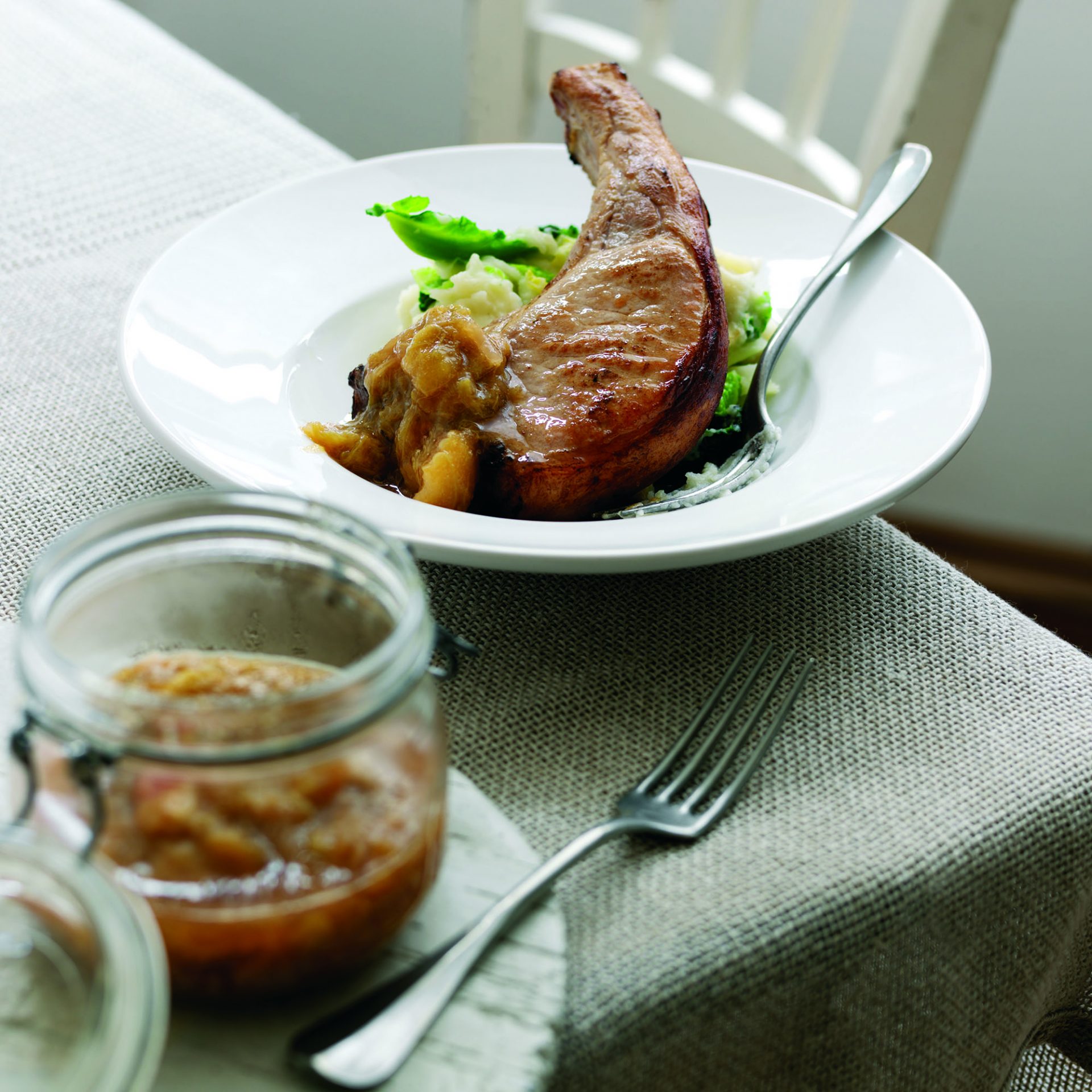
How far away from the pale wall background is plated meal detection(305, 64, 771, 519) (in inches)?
95.0

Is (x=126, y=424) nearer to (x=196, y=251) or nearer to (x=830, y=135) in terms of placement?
(x=196, y=251)

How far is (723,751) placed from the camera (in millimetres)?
940

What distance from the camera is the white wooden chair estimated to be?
2.19 metres

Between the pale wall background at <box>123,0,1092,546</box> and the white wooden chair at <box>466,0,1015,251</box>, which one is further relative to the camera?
the pale wall background at <box>123,0,1092,546</box>

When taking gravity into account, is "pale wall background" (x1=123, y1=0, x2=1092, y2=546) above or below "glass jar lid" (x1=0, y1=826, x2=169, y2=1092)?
below

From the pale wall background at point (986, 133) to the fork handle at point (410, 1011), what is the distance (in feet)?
10.7

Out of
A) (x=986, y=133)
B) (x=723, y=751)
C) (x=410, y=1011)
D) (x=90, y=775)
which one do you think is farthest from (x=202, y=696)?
(x=986, y=133)

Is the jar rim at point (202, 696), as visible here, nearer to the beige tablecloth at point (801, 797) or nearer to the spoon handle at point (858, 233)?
the beige tablecloth at point (801, 797)

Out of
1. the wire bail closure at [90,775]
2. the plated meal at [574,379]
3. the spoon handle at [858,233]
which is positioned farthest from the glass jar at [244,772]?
the spoon handle at [858,233]

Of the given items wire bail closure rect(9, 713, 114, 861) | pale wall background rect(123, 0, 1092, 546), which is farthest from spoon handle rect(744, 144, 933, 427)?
pale wall background rect(123, 0, 1092, 546)

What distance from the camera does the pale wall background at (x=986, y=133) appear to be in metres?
3.50

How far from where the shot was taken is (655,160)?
4.83 feet

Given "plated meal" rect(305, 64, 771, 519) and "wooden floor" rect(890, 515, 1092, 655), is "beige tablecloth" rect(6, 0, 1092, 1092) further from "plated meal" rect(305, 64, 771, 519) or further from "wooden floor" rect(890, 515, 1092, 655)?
"wooden floor" rect(890, 515, 1092, 655)

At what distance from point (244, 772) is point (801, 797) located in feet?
1.60
